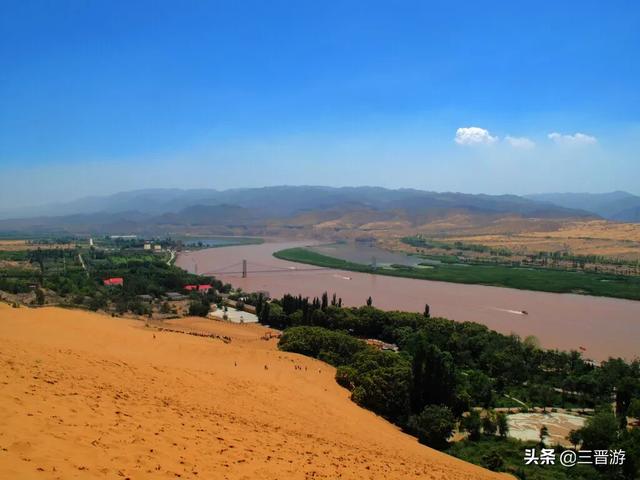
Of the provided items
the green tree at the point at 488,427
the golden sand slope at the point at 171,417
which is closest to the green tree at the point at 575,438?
the green tree at the point at 488,427

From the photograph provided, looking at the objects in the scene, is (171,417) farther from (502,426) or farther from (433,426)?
(502,426)

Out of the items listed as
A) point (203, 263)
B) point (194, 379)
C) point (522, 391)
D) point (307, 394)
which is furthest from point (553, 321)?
point (203, 263)

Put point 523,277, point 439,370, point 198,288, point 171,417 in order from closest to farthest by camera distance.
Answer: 1. point 171,417
2. point 439,370
3. point 198,288
4. point 523,277

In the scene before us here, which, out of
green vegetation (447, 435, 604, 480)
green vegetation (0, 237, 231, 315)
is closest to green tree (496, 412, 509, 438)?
green vegetation (447, 435, 604, 480)

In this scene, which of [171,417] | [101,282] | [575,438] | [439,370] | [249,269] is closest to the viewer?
[171,417]

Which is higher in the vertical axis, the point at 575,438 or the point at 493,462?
the point at 493,462

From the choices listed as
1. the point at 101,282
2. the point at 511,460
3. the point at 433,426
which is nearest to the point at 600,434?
the point at 511,460
